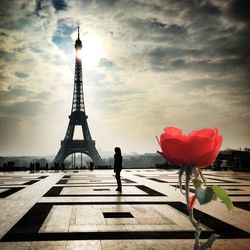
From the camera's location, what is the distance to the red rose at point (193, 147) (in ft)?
4.14

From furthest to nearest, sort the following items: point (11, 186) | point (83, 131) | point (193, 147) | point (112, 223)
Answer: point (83, 131), point (11, 186), point (112, 223), point (193, 147)

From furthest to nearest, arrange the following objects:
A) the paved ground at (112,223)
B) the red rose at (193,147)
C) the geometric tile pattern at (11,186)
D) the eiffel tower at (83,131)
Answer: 1. the eiffel tower at (83,131)
2. the geometric tile pattern at (11,186)
3. the paved ground at (112,223)
4. the red rose at (193,147)

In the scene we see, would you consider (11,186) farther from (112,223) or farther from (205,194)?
(205,194)

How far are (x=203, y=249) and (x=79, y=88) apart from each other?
56727mm

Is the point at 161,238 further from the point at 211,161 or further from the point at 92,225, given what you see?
the point at 211,161

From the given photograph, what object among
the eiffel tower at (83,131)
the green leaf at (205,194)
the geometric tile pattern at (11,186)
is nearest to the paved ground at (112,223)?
the geometric tile pattern at (11,186)

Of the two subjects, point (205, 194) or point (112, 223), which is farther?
point (112, 223)

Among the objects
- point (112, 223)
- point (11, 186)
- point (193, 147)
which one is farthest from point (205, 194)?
point (11, 186)

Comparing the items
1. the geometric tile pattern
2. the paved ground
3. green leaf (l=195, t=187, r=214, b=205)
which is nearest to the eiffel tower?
the geometric tile pattern

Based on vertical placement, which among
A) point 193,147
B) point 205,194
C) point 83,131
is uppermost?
point 83,131

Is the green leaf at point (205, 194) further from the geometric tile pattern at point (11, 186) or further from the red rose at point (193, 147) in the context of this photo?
the geometric tile pattern at point (11, 186)

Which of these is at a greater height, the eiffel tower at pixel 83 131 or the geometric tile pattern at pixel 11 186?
the eiffel tower at pixel 83 131

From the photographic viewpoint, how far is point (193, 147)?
127cm

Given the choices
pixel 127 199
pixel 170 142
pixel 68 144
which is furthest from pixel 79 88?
pixel 170 142
